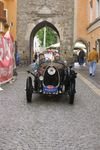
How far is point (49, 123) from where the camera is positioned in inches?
351

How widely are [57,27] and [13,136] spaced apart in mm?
33815

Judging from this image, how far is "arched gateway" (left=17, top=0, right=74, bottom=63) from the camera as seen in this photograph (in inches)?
1601

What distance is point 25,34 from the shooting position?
41281mm

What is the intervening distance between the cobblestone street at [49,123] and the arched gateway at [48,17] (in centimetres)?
2781

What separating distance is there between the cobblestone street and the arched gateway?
1095 inches

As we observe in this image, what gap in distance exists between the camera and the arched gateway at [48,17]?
133ft

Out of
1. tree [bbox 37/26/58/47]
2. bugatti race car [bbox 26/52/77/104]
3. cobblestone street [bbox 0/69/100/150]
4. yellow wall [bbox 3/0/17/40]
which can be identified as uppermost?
yellow wall [bbox 3/0/17/40]

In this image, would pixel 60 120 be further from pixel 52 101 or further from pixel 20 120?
pixel 52 101

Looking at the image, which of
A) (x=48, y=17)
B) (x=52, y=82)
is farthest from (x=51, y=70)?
(x=48, y=17)

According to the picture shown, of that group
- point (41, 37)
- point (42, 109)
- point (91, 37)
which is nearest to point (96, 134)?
point (42, 109)

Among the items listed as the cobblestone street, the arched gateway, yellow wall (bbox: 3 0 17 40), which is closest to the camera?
the cobblestone street

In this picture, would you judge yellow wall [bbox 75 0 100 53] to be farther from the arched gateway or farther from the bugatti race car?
the bugatti race car

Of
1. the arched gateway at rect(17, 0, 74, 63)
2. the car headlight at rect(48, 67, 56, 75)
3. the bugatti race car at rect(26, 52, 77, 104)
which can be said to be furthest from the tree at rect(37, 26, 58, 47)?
the car headlight at rect(48, 67, 56, 75)

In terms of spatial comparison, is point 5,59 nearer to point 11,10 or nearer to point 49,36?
point 11,10
